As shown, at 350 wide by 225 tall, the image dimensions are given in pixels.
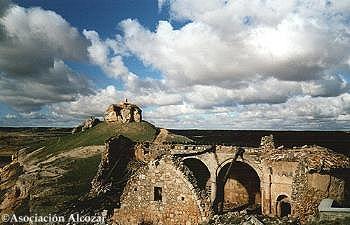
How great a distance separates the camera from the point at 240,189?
1066 inches

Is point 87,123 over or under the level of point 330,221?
over

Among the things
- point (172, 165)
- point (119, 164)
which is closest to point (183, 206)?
point (172, 165)

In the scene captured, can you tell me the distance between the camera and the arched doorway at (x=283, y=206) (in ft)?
76.3

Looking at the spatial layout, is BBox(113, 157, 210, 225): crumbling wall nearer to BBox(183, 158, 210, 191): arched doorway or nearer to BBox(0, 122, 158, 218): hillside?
BBox(0, 122, 158, 218): hillside

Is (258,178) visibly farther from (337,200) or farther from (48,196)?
(337,200)

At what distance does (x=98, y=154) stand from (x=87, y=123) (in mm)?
14141

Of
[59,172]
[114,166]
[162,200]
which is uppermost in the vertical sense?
[114,166]

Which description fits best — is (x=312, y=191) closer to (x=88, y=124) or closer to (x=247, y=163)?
(x=247, y=163)

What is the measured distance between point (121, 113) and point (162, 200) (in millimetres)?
30406

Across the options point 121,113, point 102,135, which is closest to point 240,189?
point 102,135

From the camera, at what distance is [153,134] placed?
135 feet

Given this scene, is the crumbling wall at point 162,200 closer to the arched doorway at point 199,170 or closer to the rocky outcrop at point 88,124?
the arched doorway at point 199,170

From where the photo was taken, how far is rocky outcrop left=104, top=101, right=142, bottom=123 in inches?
1679

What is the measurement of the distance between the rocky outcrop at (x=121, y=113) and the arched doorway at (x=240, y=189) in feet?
54.9
